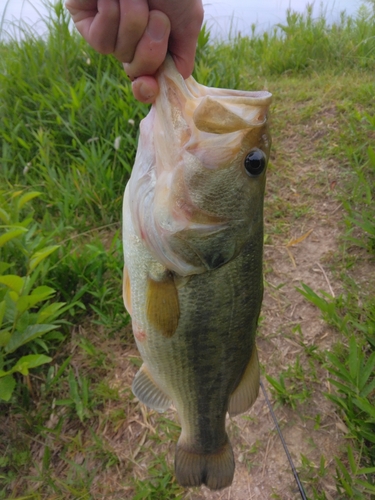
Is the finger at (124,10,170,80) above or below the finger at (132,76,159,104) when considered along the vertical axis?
above

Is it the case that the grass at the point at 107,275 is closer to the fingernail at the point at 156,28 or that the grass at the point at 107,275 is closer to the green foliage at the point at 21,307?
the green foliage at the point at 21,307

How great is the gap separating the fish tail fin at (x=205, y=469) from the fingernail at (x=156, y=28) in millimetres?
1595

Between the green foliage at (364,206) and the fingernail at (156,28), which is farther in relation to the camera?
the green foliage at (364,206)

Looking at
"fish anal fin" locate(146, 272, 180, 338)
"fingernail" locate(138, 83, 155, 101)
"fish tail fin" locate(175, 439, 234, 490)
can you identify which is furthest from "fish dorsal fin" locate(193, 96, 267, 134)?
"fish tail fin" locate(175, 439, 234, 490)

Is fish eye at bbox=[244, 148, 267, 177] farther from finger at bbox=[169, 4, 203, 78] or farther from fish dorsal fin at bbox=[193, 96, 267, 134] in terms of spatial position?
finger at bbox=[169, 4, 203, 78]

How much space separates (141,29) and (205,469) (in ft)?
5.53

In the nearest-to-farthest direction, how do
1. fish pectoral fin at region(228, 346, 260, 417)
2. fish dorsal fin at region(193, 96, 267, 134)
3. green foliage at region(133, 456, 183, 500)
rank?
fish dorsal fin at region(193, 96, 267, 134) < fish pectoral fin at region(228, 346, 260, 417) < green foliage at region(133, 456, 183, 500)

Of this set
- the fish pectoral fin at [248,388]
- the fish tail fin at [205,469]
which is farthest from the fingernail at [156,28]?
the fish tail fin at [205,469]

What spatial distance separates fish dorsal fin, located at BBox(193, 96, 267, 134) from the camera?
48.1 inches

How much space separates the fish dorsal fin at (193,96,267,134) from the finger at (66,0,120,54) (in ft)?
1.25

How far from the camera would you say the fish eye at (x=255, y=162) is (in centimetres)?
132

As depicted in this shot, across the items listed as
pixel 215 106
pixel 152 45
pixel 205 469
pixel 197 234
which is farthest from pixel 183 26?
pixel 205 469

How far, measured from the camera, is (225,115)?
1.24 metres

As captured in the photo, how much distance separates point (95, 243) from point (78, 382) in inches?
38.3
